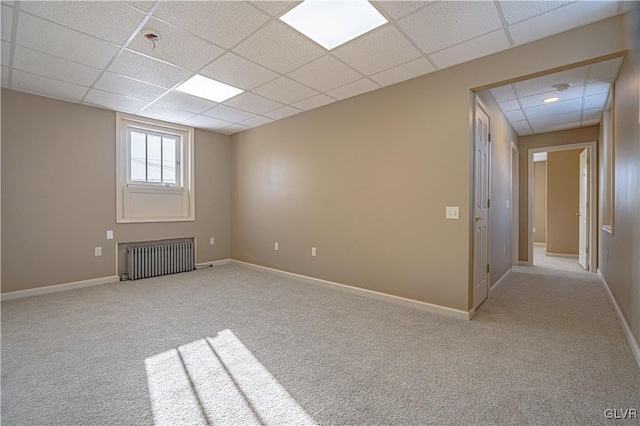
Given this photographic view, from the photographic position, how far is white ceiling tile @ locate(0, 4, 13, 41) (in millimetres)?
2152

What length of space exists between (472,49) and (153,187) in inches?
191

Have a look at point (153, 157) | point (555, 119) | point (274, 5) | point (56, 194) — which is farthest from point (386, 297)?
point (56, 194)

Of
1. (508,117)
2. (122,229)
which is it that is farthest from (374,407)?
(508,117)

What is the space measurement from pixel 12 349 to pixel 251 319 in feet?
6.02

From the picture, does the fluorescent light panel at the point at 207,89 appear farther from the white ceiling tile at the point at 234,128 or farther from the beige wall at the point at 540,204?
the beige wall at the point at 540,204

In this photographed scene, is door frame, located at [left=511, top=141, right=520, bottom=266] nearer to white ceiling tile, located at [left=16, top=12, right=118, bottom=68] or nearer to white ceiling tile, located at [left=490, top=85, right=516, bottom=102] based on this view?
white ceiling tile, located at [left=490, top=85, right=516, bottom=102]

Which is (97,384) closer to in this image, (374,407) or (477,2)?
(374,407)

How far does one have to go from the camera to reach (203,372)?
77.8 inches

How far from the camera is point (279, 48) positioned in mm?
2650

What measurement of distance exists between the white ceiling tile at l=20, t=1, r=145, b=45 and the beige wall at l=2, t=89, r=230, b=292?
7.34 ft

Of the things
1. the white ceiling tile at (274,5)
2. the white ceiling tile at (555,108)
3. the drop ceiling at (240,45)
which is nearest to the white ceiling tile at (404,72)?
the drop ceiling at (240,45)

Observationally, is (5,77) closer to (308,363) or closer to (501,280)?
(308,363)

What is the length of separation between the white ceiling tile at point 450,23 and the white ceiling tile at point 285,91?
1.45m

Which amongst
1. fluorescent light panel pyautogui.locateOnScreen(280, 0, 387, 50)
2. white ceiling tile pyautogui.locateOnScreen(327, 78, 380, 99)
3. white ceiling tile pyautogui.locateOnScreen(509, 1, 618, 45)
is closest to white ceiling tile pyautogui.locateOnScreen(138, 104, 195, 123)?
white ceiling tile pyautogui.locateOnScreen(327, 78, 380, 99)
